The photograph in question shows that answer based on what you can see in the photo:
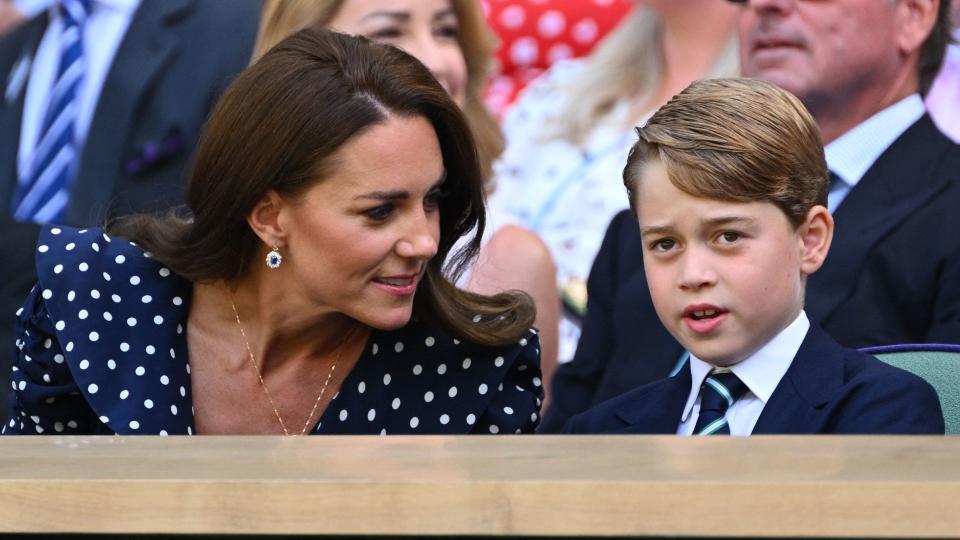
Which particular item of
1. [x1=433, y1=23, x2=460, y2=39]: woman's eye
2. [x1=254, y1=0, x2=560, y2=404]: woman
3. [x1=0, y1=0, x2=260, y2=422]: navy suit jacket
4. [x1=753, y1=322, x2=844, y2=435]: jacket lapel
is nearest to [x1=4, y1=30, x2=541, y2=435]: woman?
[x1=753, y1=322, x2=844, y2=435]: jacket lapel

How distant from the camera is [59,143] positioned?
12.9ft

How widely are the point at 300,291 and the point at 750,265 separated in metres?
0.79

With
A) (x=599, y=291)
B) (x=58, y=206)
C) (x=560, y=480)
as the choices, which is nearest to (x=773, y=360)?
(x=560, y=480)

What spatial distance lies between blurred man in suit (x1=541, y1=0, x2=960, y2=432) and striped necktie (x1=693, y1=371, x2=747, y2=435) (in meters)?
0.76

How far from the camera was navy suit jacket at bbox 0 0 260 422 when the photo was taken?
3.86 m

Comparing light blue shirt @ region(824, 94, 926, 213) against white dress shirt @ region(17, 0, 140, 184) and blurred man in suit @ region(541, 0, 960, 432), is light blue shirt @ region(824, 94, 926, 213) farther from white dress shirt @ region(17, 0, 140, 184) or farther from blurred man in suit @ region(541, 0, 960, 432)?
white dress shirt @ region(17, 0, 140, 184)

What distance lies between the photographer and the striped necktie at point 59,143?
3.89m

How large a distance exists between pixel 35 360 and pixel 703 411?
1085mm

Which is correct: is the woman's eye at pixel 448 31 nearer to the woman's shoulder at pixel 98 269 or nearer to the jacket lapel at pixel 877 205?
the jacket lapel at pixel 877 205

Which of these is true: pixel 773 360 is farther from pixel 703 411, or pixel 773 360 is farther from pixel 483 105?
pixel 483 105

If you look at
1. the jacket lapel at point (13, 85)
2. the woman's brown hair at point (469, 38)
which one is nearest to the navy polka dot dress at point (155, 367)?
the woman's brown hair at point (469, 38)

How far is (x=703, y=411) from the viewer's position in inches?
76.8

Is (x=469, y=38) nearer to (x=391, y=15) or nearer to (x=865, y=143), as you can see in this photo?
(x=391, y=15)

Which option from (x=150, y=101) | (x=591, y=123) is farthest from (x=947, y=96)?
(x=150, y=101)
